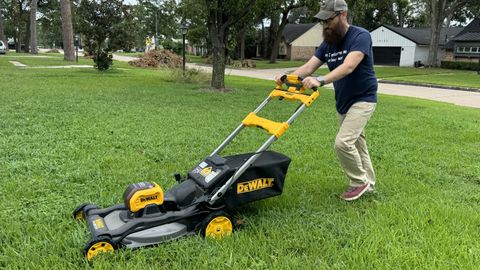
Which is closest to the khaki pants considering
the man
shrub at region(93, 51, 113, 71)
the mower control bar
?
the man

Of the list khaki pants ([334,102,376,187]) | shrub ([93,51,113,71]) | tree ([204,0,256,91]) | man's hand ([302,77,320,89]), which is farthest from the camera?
shrub ([93,51,113,71])

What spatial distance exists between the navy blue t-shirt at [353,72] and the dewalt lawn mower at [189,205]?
0.49m

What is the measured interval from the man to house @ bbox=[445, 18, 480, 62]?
42765 mm

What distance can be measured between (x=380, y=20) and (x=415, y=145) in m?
56.2

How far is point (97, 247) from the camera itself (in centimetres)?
279

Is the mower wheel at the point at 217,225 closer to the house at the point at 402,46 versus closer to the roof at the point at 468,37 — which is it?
the roof at the point at 468,37

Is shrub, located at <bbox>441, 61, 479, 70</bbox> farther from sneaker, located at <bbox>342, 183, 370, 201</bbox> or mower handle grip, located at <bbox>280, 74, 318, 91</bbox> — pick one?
mower handle grip, located at <bbox>280, 74, 318, 91</bbox>

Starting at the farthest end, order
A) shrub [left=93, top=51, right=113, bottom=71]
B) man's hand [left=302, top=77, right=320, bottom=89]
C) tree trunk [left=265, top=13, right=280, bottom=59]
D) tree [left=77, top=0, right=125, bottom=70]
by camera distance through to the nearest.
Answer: tree trunk [left=265, top=13, right=280, bottom=59] → shrub [left=93, top=51, right=113, bottom=71] → tree [left=77, top=0, right=125, bottom=70] → man's hand [left=302, top=77, right=320, bottom=89]

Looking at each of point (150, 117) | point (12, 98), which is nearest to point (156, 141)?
point (150, 117)

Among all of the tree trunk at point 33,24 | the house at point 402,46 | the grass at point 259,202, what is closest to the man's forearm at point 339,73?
the grass at point 259,202

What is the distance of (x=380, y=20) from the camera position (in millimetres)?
57906

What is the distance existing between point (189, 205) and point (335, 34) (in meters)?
1.89

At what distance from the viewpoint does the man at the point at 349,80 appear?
354 cm

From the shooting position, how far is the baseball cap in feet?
11.5
